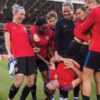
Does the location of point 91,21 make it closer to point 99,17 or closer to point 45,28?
point 99,17

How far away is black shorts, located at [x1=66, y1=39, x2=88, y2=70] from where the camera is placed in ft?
20.1

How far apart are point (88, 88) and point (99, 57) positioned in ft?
1.68

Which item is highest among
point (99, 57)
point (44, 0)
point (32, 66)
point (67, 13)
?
point (67, 13)

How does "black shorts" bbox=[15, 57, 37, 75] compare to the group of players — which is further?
"black shorts" bbox=[15, 57, 37, 75]

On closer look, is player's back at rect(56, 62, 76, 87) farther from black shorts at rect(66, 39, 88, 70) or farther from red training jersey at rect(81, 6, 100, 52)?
red training jersey at rect(81, 6, 100, 52)

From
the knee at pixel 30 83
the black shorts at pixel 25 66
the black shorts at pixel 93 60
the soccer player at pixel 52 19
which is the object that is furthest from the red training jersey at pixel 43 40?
the black shorts at pixel 93 60

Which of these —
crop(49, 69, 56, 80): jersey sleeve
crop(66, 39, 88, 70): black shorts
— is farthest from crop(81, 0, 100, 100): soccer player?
crop(49, 69, 56, 80): jersey sleeve

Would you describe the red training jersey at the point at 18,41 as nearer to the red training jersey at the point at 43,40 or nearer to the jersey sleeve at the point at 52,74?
the red training jersey at the point at 43,40

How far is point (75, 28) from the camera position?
6.31m

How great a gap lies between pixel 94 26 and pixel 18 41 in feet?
5.55

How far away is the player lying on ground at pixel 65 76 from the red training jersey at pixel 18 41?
0.67m

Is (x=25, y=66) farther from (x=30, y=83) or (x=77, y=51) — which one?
(x=77, y=51)

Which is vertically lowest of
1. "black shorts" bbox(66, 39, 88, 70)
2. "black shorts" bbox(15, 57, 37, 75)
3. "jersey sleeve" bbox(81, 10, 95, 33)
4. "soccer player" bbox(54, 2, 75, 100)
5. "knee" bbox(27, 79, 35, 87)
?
"knee" bbox(27, 79, 35, 87)

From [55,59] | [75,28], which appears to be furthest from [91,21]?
[55,59]
